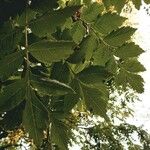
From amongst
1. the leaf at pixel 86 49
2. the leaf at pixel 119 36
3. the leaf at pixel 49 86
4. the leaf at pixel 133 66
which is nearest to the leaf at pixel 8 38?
the leaf at pixel 49 86

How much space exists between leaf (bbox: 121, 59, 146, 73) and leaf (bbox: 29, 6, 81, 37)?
452 millimetres

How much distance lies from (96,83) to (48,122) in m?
0.26

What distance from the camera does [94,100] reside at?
121 cm

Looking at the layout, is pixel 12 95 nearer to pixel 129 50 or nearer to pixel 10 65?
pixel 10 65

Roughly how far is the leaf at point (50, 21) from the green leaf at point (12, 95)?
0.15m

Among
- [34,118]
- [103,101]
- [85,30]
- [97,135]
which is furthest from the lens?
[97,135]

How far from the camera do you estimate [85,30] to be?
132cm

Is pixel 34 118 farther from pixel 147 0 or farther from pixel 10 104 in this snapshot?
pixel 147 0

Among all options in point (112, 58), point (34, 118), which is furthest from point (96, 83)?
point (34, 118)

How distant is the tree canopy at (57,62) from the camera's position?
1034 mm

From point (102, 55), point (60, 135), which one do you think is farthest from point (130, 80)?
point (60, 135)

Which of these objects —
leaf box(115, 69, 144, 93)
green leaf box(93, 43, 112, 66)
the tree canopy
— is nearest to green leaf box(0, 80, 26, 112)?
the tree canopy

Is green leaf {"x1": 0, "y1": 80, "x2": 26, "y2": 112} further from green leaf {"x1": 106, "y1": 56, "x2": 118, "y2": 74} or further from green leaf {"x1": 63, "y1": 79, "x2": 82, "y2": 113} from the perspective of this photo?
green leaf {"x1": 106, "y1": 56, "x2": 118, "y2": 74}

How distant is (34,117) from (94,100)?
0.81ft
